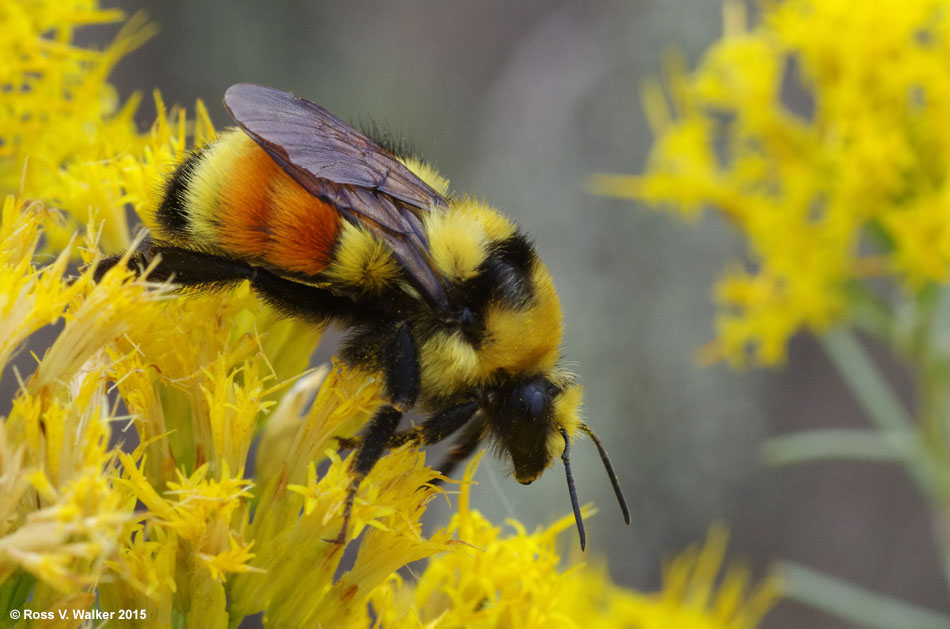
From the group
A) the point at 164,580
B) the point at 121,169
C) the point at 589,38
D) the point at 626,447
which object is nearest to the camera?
the point at 164,580

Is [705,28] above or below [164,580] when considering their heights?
above

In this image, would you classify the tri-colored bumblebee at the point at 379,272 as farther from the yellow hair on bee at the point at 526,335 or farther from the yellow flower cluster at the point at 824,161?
the yellow flower cluster at the point at 824,161

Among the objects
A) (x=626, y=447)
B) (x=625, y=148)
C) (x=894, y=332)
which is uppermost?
(x=894, y=332)

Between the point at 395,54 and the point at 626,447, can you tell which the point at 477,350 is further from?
the point at 395,54

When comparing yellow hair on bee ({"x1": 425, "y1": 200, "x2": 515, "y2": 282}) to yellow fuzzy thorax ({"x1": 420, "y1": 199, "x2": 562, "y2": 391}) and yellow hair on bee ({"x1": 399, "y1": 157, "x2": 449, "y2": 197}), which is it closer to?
yellow fuzzy thorax ({"x1": 420, "y1": 199, "x2": 562, "y2": 391})

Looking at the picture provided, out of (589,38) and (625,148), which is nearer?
(625,148)

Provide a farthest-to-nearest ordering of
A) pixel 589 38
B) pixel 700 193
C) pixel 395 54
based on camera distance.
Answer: pixel 395 54 → pixel 589 38 → pixel 700 193

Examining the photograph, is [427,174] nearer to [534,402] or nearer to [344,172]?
[344,172]

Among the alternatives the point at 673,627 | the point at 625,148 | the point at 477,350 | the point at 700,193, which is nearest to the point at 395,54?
the point at 625,148
